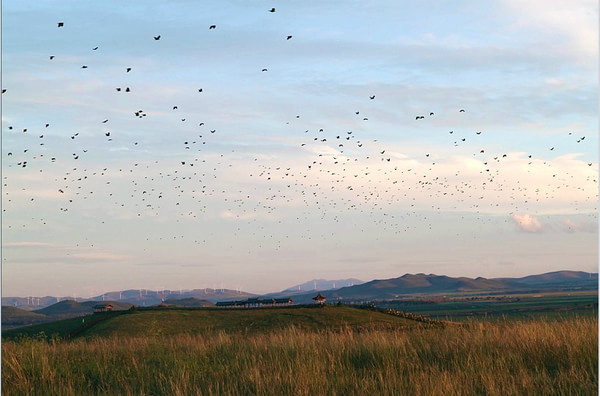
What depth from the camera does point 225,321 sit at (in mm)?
40938

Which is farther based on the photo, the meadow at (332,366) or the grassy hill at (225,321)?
the grassy hill at (225,321)

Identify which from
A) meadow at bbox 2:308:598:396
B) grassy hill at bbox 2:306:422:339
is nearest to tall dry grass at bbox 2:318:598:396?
meadow at bbox 2:308:598:396

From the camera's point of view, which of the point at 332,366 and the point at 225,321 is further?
the point at 225,321

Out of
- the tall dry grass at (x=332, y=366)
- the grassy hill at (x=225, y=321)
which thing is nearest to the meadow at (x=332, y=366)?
the tall dry grass at (x=332, y=366)

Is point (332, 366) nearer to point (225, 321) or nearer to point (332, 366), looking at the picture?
point (332, 366)

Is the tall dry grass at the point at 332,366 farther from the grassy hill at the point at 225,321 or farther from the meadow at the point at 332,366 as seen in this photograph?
the grassy hill at the point at 225,321

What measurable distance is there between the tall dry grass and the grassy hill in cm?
1801

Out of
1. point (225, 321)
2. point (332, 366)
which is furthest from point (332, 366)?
point (225, 321)

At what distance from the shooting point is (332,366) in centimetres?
1377

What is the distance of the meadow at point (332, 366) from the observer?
11945mm

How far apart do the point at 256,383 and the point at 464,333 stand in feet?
25.4

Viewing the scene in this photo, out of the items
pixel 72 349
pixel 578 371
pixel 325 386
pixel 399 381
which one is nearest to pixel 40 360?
pixel 72 349

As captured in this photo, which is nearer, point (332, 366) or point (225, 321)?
point (332, 366)

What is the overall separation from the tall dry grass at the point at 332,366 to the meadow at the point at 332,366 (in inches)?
1.0
